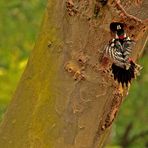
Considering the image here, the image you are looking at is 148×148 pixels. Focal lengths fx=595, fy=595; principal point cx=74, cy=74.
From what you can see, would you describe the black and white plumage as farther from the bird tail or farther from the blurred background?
the blurred background

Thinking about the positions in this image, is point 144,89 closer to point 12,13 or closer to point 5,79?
point 12,13

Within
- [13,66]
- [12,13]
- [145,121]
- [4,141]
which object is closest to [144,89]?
[145,121]

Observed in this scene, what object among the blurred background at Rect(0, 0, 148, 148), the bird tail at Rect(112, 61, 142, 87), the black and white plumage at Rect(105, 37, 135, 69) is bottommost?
the blurred background at Rect(0, 0, 148, 148)

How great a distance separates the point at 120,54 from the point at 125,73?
6 cm

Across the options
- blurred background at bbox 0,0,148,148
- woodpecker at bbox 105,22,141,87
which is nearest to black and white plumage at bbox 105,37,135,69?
woodpecker at bbox 105,22,141,87

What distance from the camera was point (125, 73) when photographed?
137cm

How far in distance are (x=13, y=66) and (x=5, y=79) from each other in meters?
0.16

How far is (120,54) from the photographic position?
1.33m

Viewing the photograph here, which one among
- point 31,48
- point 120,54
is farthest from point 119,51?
point 31,48

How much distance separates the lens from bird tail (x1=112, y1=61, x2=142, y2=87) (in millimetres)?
1354

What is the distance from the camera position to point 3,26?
6801 millimetres

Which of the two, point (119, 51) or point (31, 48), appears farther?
point (31, 48)

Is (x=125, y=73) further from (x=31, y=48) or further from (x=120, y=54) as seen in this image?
(x=31, y=48)

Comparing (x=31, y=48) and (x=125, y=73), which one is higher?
(x=125, y=73)
